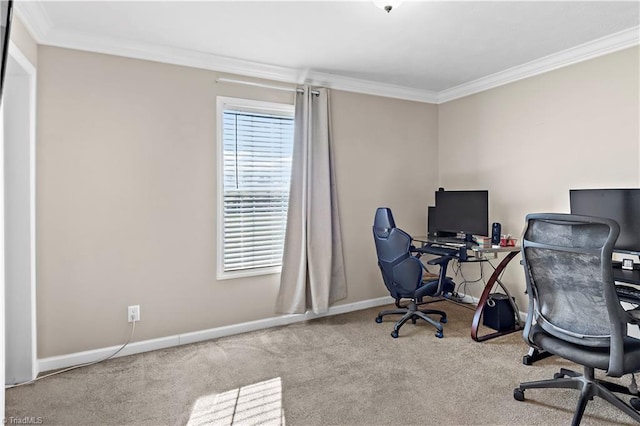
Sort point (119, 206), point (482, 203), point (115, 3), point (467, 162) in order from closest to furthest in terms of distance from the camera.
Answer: point (115, 3) < point (119, 206) < point (482, 203) < point (467, 162)

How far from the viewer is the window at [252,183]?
3436mm

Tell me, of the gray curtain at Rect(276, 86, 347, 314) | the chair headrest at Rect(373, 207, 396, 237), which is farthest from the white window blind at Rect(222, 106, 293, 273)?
the chair headrest at Rect(373, 207, 396, 237)

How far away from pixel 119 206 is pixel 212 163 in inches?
32.6

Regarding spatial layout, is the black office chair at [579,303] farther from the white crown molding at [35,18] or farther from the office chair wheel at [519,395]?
the white crown molding at [35,18]

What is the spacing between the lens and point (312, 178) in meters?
3.73

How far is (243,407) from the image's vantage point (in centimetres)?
→ 229

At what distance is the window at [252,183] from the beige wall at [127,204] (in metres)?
0.10

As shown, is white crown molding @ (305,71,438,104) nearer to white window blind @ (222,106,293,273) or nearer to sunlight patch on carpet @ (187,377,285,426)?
white window blind @ (222,106,293,273)

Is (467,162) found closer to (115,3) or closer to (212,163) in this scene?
(212,163)

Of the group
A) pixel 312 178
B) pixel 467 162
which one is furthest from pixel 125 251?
pixel 467 162

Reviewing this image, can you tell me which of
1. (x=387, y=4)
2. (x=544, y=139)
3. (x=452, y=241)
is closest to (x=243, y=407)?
(x=452, y=241)

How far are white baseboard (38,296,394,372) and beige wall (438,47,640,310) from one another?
5.35 feet

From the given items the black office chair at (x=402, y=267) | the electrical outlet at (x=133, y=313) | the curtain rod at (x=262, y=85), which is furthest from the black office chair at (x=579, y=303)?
the electrical outlet at (x=133, y=313)

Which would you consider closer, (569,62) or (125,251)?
(125,251)
